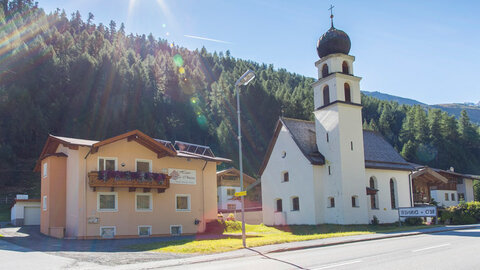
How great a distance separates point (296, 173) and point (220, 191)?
57.9 ft

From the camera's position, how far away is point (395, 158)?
142 feet

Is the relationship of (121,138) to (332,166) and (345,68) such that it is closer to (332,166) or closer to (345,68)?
(332,166)

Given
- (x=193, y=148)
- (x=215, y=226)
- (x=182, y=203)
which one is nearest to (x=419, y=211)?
(x=215, y=226)

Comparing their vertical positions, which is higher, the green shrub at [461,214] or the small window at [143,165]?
the small window at [143,165]

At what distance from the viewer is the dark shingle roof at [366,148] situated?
121 ft

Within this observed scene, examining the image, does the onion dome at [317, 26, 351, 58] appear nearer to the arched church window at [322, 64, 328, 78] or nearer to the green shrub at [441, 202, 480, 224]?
the arched church window at [322, 64, 328, 78]

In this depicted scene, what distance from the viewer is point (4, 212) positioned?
46.5 metres

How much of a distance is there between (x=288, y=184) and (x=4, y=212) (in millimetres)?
30926

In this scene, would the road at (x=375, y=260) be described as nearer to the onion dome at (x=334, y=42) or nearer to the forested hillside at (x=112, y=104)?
the onion dome at (x=334, y=42)

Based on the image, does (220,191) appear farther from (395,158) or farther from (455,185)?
(455,185)

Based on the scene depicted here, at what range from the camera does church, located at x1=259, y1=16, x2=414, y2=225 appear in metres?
35.0

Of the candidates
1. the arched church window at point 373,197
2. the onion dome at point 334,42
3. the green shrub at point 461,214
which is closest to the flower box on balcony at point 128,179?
the onion dome at point 334,42

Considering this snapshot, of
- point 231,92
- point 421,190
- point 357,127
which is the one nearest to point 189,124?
point 231,92

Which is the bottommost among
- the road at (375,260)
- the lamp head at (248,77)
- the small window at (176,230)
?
the small window at (176,230)
